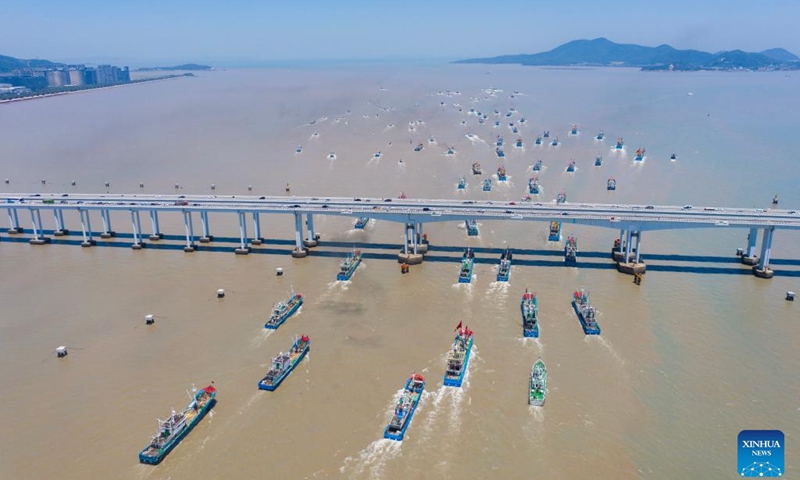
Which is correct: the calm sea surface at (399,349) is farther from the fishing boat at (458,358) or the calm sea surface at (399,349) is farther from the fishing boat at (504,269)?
the fishing boat at (504,269)

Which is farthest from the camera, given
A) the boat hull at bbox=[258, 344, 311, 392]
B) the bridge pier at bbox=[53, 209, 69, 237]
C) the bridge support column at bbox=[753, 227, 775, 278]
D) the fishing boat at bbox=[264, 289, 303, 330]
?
the bridge pier at bbox=[53, 209, 69, 237]

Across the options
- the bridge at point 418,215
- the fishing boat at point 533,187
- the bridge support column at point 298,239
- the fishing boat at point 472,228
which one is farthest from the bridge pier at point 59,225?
the fishing boat at point 533,187

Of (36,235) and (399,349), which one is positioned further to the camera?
(36,235)

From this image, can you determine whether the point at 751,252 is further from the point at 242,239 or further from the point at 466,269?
the point at 242,239

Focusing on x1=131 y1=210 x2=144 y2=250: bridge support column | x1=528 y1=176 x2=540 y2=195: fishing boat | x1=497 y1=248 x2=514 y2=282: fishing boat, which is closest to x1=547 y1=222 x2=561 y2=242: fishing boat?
x1=497 y1=248 x2=514 y2=282: fishing boat

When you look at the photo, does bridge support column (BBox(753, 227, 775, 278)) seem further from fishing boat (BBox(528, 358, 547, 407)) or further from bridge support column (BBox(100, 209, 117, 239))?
bridge support column (BBox(100, 209, 117, 239))

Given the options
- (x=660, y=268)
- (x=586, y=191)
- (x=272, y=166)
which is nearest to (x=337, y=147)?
(x=272, y=166)

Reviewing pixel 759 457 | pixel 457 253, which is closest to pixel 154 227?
pixel 457 253
